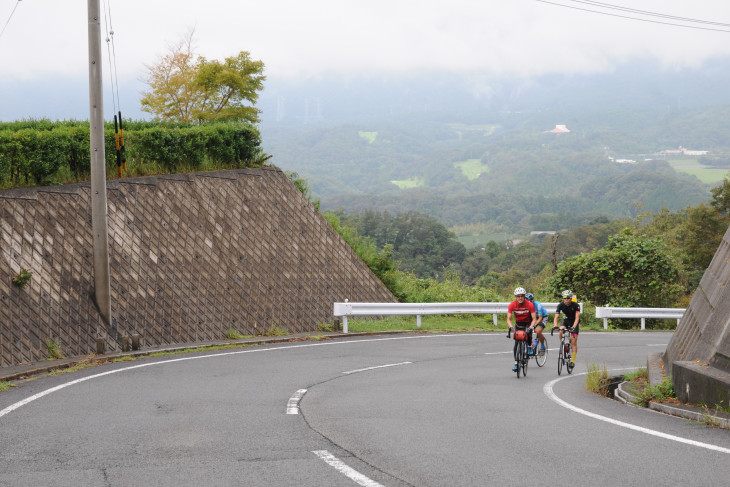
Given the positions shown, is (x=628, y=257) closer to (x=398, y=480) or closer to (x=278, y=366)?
(x=278, y=366)

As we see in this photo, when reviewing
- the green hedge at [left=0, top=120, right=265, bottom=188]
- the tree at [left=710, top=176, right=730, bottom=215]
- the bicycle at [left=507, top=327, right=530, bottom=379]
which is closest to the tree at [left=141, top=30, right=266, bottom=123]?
the green hedge at [left=0, top=120, right=265, bottom=188]

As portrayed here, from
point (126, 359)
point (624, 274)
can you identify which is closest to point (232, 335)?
point (126, 359)

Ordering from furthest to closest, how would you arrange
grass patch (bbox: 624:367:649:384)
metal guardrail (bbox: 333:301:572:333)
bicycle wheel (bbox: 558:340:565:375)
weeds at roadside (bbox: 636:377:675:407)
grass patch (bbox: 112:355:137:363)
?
1. metal guardrail (bbox: 333:301:572:333)
2. bicycle wheel (bbox: 558:340:565:375)
3. grass patch (bbox: 112:355:137:363)
4. grass patch (bbox: 624:367:649:384)
5. weeds at roadside (bbox: 636:377:675:407)

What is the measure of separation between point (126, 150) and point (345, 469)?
17076mm

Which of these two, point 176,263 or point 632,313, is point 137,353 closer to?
point 176,263

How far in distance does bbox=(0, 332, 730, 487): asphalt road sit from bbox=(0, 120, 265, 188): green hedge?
20.4 feet

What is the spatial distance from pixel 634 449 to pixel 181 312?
44.6 feet

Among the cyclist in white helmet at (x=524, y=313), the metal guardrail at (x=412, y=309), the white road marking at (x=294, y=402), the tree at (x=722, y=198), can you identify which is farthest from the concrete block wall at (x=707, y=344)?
the tree at (x=722, y=198)

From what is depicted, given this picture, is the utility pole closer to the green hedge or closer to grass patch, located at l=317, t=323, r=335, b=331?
the green hedge

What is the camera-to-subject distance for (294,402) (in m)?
10.4

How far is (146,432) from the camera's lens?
8102 mm

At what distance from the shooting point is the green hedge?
58.7ft

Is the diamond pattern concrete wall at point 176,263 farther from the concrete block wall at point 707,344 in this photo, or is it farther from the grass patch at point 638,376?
the concrete block wall at point 707,344

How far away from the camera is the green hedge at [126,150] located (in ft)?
58.7
